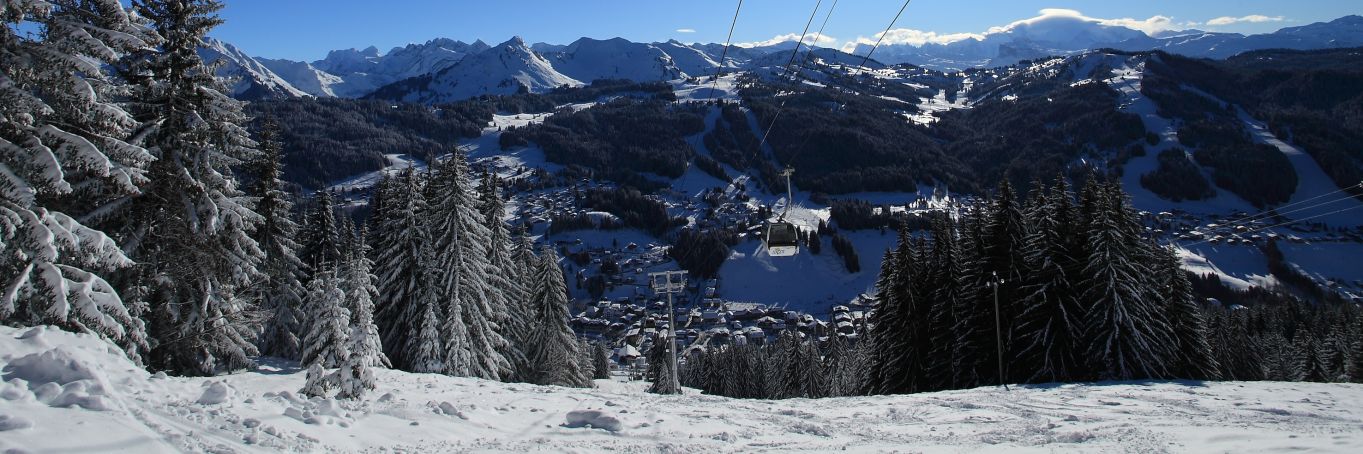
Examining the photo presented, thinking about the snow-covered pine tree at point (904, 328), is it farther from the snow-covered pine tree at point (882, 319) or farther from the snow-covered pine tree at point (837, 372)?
the snow-covered pine tree at point (837, 372)

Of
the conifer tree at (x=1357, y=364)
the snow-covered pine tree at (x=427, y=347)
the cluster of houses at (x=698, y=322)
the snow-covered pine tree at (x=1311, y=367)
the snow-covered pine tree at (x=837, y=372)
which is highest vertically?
the snow-covered pine tree at (x=427, y=347)

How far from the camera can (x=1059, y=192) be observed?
103ft

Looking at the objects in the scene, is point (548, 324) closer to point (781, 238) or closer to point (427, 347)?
point (427, 347)

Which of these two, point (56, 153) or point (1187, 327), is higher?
point (56, 153)

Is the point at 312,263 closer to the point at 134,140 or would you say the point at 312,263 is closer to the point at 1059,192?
the point at 134,140

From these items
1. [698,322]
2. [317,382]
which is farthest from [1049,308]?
[698,322]

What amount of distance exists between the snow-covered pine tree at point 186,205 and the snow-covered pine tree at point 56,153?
12.3ft

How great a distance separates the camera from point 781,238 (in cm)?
2947

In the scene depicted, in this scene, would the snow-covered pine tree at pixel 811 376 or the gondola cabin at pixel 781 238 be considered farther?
the snow-covered pine tree at pixel 811 376

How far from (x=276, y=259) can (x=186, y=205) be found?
853 centimetres

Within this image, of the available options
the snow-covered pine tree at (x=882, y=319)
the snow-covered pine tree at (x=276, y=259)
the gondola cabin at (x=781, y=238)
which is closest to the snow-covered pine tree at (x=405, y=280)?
the snow-covered pine tree at (x=276, y=259)

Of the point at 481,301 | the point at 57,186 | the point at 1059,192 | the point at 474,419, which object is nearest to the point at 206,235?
the point at 57,186

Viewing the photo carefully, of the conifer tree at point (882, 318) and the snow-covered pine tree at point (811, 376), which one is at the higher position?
the conifer tree at point (882, 318)

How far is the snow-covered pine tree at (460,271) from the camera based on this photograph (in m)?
28.9
